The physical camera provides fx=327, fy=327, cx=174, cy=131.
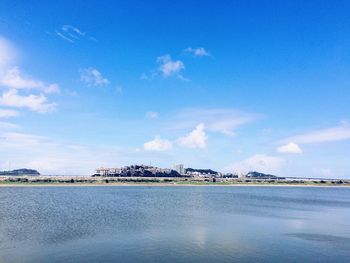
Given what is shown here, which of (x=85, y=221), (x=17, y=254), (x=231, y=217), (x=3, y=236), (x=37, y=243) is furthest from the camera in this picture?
(x=231, y=217)

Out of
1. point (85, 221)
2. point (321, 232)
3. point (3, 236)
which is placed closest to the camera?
point (3, 236)

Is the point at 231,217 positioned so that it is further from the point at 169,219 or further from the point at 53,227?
the point at 53,227

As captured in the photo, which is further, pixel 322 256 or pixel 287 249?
pixel 287 249

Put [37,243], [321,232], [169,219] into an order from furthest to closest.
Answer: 1. [169,219]
2. [321,232]
3. [37,243]

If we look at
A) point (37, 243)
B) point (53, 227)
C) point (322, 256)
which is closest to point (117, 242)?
point (37, 243)

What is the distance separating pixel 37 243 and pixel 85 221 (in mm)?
17914

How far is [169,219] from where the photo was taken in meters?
61.5

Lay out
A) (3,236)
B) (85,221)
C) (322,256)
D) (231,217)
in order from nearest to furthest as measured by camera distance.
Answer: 1. (322,256)
2. (3,236)
3. (85,221)
4. (231,217)

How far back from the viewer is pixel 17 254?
34406mm

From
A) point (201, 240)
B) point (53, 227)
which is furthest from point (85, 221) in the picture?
point (201, 240)

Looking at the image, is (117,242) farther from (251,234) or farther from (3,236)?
(251,234)

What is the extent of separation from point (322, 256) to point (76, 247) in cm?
2812

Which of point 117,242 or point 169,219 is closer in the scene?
point 117,242

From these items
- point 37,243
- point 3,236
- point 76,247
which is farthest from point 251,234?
point 3,236
